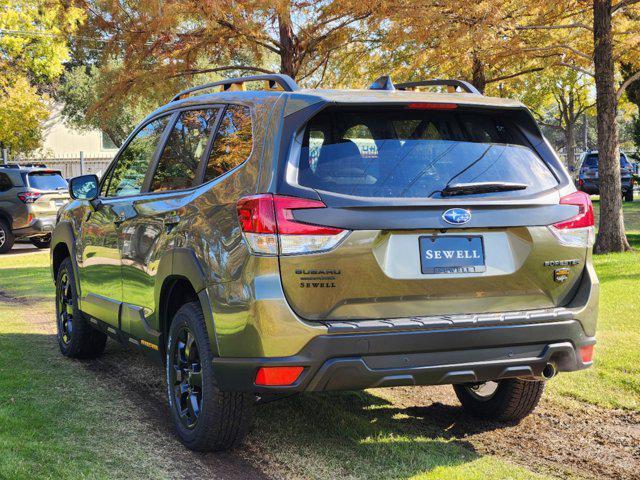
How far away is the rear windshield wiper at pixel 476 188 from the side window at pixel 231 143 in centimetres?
103

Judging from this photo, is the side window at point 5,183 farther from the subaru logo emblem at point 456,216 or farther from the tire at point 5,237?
the subaru logo emblem at point 456,216

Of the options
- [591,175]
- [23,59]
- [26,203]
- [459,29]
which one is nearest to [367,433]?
[459,29]

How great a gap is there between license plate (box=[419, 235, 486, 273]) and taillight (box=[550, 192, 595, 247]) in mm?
464

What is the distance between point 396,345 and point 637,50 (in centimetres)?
1290

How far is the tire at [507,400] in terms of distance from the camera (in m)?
5.14

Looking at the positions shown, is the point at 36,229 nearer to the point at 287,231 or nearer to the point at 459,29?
the point at 459,29

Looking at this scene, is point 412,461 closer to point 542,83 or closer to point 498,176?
point 498,176

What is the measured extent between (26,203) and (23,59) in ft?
A: 56.6

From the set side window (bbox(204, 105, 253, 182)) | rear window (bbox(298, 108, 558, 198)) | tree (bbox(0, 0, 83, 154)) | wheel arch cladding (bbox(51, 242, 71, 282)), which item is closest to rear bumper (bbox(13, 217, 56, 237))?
tree (bbox(0, 0, 83, 154))

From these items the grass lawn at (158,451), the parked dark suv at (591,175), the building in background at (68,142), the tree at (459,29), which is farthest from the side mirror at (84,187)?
the building in background at (68,142)

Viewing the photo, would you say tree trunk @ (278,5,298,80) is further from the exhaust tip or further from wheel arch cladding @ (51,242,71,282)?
the exhaust tip

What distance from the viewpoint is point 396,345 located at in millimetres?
3965

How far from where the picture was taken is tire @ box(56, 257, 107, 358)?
Result: 22.4 ft

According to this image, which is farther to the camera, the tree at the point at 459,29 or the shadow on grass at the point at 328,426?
the tree at the point at 459,29
